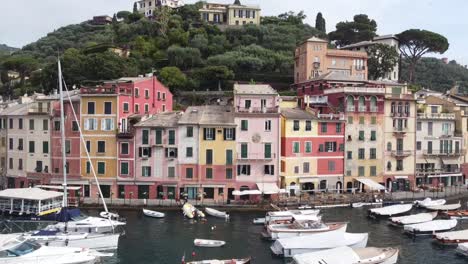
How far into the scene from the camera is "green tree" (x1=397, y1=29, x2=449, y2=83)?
112 m

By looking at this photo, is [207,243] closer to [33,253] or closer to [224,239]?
[224,239]

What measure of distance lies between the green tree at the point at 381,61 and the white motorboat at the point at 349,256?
6828cm

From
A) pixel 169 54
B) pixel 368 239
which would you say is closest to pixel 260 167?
pixel 368 239

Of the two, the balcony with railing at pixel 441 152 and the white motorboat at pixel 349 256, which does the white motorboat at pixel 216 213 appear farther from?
the balcony with railing at pixel 441 152

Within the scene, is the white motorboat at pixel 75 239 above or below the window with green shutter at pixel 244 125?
below

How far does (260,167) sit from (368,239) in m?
19.0

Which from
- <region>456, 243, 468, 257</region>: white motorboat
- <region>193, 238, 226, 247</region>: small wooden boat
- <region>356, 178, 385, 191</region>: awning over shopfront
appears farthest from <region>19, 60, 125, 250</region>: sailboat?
<region>356, 178, 385, 191</region>: awning over shopfront

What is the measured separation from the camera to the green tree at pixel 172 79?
286 ft

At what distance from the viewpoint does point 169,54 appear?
10031 cm

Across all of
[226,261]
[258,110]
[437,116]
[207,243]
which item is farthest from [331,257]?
[437,116]

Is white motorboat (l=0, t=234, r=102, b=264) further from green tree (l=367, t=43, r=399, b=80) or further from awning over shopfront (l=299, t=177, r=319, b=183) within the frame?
green tree (l=367, t=43, r=399, b=80)

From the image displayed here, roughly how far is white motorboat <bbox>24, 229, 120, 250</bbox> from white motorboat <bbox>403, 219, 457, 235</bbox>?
1086 inches

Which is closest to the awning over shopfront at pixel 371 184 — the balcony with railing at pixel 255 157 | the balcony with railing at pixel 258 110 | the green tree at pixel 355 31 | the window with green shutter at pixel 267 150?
the balcony with railing at pixel 255 157

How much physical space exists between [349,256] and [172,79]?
55347 millimetres
